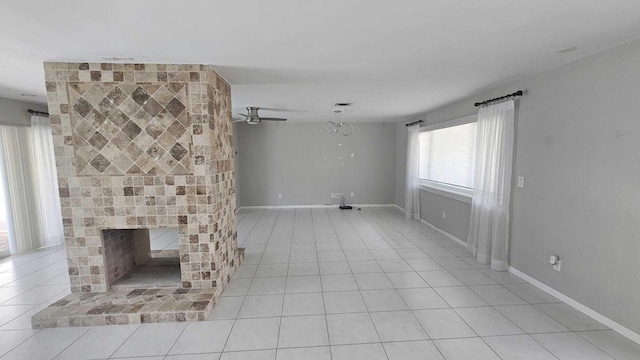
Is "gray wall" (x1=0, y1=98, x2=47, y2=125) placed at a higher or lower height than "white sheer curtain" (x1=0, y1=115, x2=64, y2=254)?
higher

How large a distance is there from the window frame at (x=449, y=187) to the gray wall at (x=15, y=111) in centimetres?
681

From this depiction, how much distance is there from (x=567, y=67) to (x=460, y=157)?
2.17 meters

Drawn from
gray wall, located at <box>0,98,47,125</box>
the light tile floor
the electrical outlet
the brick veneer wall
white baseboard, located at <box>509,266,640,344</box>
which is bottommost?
the light tile floor

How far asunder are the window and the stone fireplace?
3.83 metres

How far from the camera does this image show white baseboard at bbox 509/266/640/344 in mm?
2150

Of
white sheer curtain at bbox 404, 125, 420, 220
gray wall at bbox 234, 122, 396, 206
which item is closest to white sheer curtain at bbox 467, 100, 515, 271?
white sheer curtain at bbox 404, 125, 420, 220

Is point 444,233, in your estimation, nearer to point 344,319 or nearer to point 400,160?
point 400,160

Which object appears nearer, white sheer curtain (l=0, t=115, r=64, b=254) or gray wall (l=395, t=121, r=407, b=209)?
white sheer curtain (l=0, t=115, r=64, b=254)

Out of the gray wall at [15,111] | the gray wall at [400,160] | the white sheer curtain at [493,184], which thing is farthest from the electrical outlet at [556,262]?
the gray wall at [15,111]

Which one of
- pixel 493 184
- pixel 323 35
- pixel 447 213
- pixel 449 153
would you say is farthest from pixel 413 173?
pixel 323 35

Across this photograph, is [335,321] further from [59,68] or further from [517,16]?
[59,68]

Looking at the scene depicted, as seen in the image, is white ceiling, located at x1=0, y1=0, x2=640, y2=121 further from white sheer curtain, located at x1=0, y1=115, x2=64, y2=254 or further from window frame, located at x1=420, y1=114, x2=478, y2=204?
white sheer curtain, located at x1=0, y1=115, x2=64, y2=254

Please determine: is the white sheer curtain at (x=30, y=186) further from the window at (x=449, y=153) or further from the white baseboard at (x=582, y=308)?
the white baseboard at (x=582, y=308)

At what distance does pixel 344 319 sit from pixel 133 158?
250 centimetres
